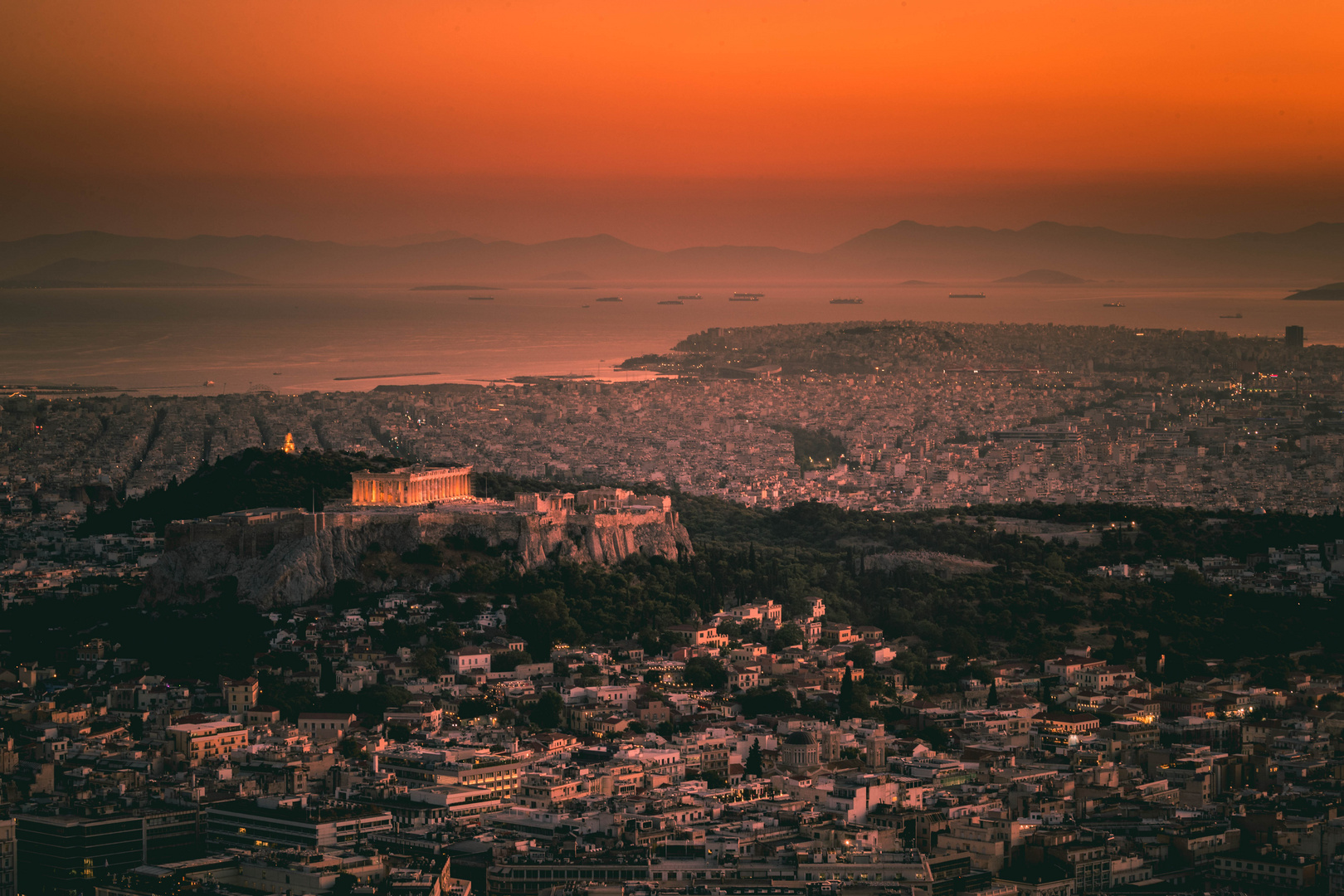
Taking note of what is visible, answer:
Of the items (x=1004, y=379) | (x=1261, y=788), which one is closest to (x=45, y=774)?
(x=1261, y=788)

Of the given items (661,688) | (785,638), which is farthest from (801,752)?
(785,638)

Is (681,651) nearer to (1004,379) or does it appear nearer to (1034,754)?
(1034,754)

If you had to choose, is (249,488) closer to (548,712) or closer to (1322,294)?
(548,712)

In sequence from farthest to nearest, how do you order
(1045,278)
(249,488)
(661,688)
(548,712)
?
(1045,278) → (249,488) → (661,688) → (548,712)

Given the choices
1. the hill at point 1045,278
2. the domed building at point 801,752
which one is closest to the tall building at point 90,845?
the domed building at point 801,752

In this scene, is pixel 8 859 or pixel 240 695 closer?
pixel 8 859

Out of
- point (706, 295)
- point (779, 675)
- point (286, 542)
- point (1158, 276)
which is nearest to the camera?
point (779, 675)

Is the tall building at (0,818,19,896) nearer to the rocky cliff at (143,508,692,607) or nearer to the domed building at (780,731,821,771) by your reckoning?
the domed building at (780,731,821,771)

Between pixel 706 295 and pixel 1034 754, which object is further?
pixel 706 295
